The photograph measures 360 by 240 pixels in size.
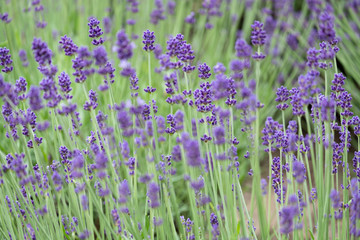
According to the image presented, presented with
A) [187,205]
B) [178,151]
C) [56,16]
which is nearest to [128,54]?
[178,151]

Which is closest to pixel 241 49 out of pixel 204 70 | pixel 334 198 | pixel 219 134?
pixel 204 70

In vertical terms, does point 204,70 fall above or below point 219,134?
above

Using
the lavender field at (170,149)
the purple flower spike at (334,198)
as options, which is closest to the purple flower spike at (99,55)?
the lavender field at (170,149)

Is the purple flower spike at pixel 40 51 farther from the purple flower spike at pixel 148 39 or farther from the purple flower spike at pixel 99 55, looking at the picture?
the purple flower spike at pixel 148 39

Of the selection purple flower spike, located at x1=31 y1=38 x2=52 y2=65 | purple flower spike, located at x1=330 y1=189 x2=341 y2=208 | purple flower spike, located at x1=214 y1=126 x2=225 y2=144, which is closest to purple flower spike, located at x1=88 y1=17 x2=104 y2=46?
purple flower spike, located at x1=31 y1=38 x2=52 y2=65

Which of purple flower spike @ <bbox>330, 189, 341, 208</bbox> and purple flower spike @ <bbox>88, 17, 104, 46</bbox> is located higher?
purple flower spike @ <bbox>88, 17, 104, 46</bbox>

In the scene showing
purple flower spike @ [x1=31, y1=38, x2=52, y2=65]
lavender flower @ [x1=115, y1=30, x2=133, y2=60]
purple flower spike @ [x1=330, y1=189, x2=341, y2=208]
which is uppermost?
purple flower spike @ [x1=31, y1=38, x2=52, y2=65]

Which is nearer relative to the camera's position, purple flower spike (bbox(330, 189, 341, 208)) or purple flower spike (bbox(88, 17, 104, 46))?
purple flower spike (bbox(330, 189, 341, 208))

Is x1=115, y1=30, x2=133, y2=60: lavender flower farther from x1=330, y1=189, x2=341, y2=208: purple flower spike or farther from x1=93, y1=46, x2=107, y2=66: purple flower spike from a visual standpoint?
x1=330, y1=189, x2=341, y2=208: purple flower spike

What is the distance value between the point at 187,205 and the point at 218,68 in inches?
68.0

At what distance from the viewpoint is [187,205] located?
3.29 m

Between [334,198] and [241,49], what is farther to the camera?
[241,49]

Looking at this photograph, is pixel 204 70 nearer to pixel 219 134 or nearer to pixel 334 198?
pixel 219 134

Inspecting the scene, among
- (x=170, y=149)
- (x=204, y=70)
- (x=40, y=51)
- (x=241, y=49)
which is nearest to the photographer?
(x=40, y=51)
